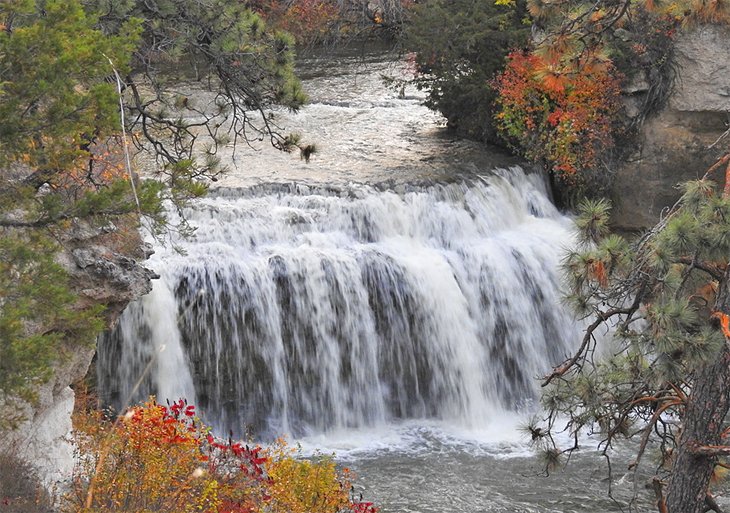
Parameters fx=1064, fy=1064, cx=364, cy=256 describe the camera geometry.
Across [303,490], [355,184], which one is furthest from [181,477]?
[355,184]

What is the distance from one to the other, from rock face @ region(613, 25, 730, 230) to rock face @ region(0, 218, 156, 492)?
9.81 meters

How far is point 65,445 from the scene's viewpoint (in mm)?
8312

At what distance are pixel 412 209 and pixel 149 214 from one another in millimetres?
9003

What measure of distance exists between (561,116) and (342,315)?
5.61 m

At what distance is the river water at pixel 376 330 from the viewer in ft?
37.4

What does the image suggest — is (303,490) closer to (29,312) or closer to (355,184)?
(29,312)

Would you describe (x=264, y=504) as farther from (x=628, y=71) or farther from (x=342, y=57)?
(x=342, y=57)

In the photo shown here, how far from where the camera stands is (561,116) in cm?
1642

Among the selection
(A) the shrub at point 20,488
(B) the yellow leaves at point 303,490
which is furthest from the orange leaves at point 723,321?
(A) the shrub at point 20,488

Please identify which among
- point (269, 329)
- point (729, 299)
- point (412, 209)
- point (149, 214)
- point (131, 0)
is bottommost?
point (269, 329)

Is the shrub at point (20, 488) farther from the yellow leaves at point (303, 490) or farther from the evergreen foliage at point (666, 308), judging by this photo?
the evergreen foliage at point (666, 308)

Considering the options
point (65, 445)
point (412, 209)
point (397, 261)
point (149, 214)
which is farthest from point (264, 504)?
point (412, 209)

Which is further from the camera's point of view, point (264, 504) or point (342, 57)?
point (342, 57)

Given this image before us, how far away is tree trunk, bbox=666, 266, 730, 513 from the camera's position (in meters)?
6.53
